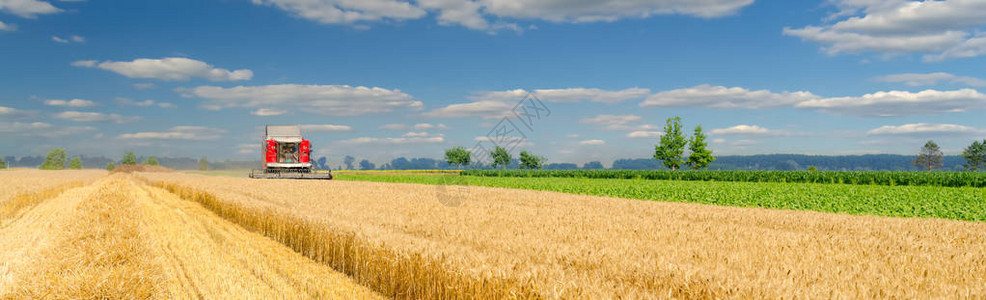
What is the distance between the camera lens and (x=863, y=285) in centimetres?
429

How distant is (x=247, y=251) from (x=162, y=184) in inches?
1077

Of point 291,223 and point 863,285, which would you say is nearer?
point 863,285

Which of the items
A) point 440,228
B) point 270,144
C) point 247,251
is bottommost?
point 247,251

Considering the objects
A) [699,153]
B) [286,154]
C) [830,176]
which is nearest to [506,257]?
[286,154]

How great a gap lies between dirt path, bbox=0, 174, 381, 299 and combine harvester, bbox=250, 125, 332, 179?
72.2ft

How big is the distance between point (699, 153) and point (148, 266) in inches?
3354

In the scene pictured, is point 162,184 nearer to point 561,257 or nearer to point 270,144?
point 270,144

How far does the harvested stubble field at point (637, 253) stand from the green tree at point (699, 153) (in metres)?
77.3

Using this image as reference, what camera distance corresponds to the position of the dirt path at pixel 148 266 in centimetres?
579

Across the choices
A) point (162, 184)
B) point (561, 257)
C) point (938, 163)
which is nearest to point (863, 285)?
point (561, 257)

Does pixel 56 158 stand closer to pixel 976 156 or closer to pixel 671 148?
pixel 671 148

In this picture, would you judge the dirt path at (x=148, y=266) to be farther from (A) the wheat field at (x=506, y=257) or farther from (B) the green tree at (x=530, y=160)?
(B) the green tree at (x=530, y=160)

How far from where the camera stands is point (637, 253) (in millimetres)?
5559

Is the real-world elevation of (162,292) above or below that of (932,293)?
below
